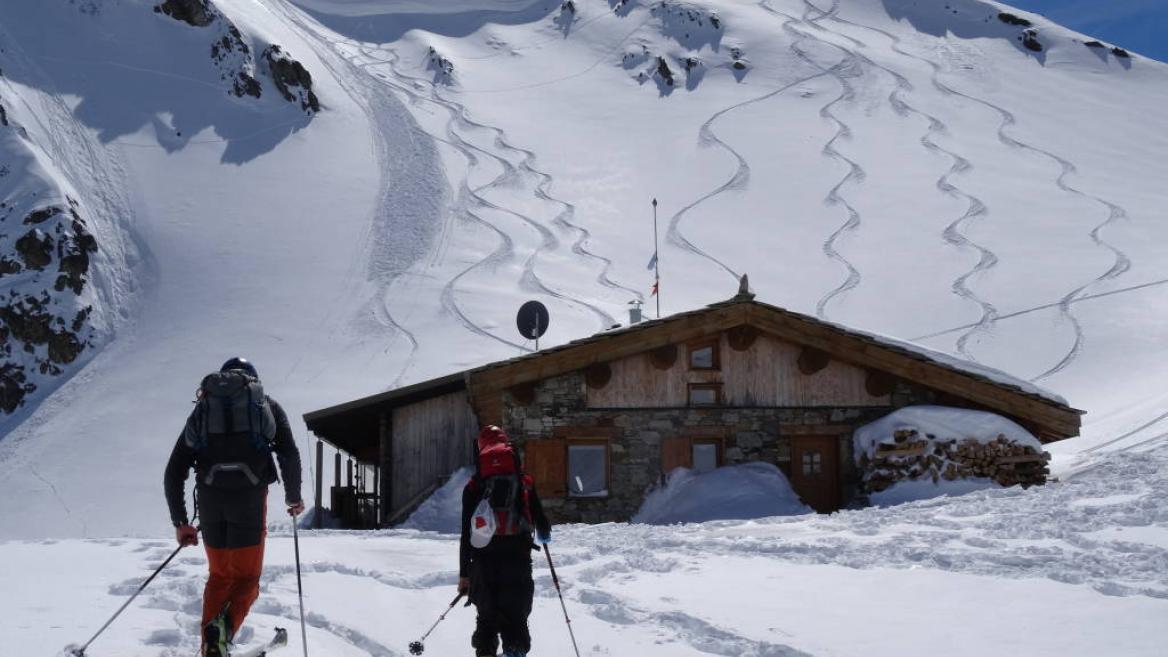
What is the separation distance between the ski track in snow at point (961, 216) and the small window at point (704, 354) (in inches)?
785

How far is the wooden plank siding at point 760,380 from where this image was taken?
17859 mm

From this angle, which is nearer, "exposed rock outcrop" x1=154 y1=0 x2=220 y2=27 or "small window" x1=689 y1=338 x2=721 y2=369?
"small window" x1=689 y1=338 x2=721 y2=369

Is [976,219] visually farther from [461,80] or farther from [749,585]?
[749,585]

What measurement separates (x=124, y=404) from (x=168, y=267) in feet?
35.7

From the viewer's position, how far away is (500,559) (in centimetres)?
678

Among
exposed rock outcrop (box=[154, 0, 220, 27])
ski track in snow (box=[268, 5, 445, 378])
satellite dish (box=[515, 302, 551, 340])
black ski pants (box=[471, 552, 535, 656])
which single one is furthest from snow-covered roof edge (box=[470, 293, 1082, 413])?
exposed rock outcrop (box=[154, 0, 220, 27])

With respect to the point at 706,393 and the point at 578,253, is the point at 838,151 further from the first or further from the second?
the point at 706,393

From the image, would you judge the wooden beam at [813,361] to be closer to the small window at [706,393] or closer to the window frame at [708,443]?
the small window at [706,393]

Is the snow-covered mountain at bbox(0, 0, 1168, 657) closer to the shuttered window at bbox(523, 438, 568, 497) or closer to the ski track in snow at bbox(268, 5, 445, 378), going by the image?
the ski track in snow at bbox(268, 5, 445, 378)

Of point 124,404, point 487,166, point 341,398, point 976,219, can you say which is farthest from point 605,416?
point 487,166

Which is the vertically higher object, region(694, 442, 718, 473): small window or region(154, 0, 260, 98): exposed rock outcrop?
region(154, 0, 260, 98): exposed rock outcrop

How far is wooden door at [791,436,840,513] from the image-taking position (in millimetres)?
17781

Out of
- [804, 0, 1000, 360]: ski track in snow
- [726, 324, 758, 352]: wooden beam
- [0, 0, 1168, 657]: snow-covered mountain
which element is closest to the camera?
[0, 0, 1168, 657]: snow-covered mountain

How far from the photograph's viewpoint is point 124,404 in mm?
36594
